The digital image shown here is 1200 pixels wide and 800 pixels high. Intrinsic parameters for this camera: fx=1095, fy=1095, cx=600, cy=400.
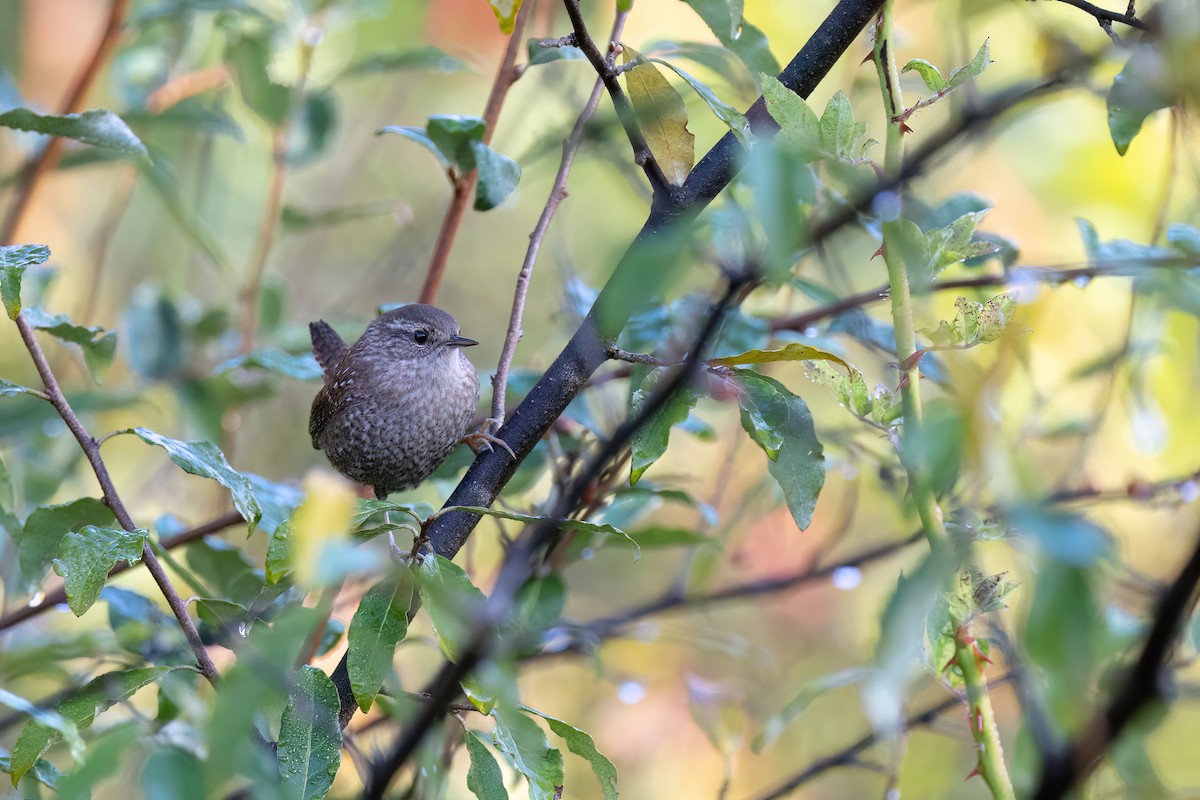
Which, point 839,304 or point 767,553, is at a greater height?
point 839,304

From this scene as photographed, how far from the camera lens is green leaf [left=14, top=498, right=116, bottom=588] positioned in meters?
1.90

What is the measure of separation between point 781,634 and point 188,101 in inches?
139

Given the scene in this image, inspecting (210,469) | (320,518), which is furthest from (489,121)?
(320,518)

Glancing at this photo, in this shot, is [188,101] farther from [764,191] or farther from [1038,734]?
[1038,734]

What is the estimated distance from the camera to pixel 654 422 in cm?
161

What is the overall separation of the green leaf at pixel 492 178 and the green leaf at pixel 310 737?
0.87 meters

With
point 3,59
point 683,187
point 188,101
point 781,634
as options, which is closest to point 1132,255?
point 683,187

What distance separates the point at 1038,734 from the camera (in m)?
0.76

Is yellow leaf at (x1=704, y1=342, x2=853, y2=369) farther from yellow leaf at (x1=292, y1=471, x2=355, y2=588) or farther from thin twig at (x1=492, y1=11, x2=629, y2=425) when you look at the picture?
yellow leaf at (x1=292, y1=471, x2=355, y2=588)

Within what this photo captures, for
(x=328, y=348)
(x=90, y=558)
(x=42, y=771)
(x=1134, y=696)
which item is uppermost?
(x=1134, y=696)

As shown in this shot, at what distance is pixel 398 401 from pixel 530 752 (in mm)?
1948

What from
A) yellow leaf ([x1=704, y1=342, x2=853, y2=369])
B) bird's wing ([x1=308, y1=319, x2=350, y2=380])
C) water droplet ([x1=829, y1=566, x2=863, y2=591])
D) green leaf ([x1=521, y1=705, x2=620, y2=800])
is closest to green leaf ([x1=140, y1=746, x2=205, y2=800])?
green leaf ([x1=521, y1=705, x2=620, y2=800])

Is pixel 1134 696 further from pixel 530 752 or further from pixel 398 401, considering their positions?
pixel 398 401

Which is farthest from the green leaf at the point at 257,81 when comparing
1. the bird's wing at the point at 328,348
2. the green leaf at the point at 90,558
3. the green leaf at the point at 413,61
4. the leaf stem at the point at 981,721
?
the leaf stem at the point at 981,721
